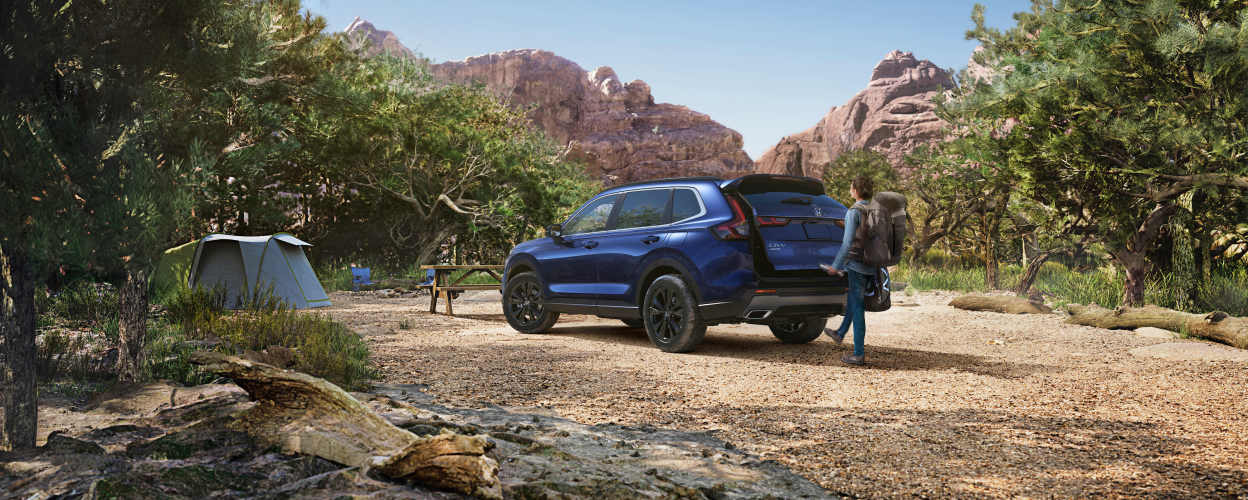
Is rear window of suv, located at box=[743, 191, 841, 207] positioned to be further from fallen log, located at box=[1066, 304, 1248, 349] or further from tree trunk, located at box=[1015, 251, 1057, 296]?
tree trunk, located at box=[1015, 251, 1057, 296]

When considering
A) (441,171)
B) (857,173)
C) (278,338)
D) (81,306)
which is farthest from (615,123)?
(278,338)

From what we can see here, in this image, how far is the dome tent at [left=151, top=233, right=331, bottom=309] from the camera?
11945mm

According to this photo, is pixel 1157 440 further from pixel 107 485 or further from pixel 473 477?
pixel 107 485

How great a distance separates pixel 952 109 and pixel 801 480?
1928 cm

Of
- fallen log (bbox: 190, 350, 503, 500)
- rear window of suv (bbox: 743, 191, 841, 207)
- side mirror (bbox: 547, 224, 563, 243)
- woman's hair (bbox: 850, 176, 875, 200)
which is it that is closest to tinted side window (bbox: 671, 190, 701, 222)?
rear window of suv (bbox: 743, 191, 841, 207)

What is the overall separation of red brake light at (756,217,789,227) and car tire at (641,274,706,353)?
98cm

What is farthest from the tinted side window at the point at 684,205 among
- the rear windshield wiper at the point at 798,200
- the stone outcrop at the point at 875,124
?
the stone outcrop at the point at 875,124

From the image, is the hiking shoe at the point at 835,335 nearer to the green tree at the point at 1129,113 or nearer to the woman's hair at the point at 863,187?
the woman's hair at the point at 863,187

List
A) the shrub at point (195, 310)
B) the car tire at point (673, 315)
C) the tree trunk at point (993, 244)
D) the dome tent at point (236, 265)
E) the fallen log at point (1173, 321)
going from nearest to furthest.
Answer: the shrub at point (195, 310)
the car tire at point (673, 315)
the fallen log at point (1173, 321)
the dome tent at point (236, 265)
the tree trunk at point (993, 244)

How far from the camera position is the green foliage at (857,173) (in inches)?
1206

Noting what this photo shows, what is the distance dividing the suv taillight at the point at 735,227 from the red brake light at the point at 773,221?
5.6 inches

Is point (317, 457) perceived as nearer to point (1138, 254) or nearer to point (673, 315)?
point (673, 315)

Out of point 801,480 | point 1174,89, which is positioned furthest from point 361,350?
point 1174,89

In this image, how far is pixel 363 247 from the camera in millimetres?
21844
